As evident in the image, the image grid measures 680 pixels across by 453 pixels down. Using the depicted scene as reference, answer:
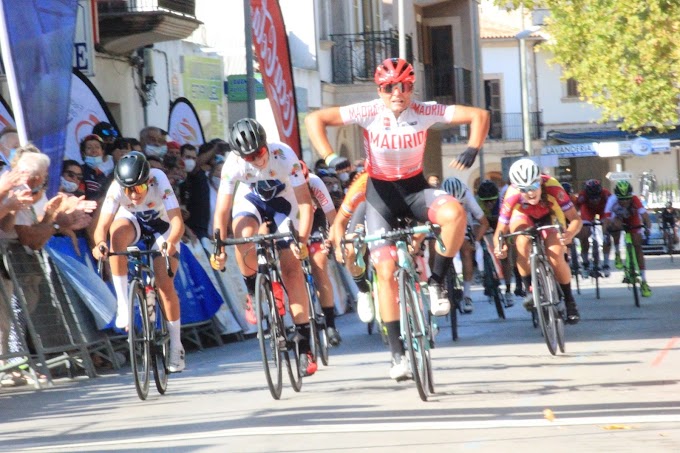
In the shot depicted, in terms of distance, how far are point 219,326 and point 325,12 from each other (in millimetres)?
19477

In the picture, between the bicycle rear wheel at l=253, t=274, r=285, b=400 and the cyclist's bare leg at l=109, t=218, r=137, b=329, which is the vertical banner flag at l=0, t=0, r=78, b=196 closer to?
the cyclist's bare leg at l=109, t=218, r=137, b=329

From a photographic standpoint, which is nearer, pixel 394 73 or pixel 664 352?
pixel 394 73

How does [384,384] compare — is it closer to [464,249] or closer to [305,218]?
[305,218]

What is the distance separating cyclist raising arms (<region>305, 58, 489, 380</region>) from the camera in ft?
33.6

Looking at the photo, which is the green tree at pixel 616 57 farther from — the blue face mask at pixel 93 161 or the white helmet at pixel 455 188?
the blue face mask at pixel 93 161

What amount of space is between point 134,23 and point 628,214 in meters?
7.80

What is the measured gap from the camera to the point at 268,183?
37.1 ft

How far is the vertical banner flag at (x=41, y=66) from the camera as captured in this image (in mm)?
13258

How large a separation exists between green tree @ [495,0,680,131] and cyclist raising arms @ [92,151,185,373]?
848 inches

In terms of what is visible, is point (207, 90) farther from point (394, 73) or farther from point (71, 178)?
point (394, 73)

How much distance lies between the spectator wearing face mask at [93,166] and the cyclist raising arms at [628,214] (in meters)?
8.20

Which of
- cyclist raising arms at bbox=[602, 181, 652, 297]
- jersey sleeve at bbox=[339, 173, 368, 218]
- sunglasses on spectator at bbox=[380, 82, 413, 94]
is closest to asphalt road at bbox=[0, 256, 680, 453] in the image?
jersey sleeve at bbox=[339, 173, 368, 218]

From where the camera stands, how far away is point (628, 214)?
20984mm

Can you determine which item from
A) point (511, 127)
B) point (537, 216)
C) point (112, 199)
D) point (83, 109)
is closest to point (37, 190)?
point (112, 199)
